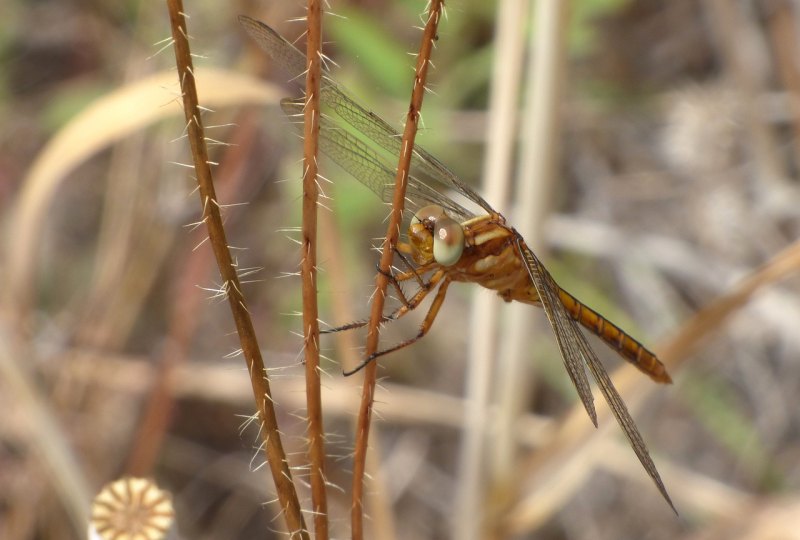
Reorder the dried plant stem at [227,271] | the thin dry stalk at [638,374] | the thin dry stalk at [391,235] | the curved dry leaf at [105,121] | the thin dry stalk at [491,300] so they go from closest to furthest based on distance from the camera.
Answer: the dried plant stem at [227,271] → the thin dry stalk at [391,235] → the thin dry stalk at [638,374] → the curved dry leaf at [105,121] → the thin dry stalk at [491,300]

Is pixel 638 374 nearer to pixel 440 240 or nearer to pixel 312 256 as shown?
pixel 440 240

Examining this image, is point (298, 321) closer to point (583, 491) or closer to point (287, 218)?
point (287, 218)

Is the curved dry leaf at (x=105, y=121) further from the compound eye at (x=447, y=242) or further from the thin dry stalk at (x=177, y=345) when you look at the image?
the thin dry stalk at (x=177, y=345)

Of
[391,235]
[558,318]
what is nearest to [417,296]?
[558,318]

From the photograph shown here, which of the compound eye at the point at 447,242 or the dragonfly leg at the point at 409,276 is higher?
the compound eye at the point at 447,242

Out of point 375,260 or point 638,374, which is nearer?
point 638,374

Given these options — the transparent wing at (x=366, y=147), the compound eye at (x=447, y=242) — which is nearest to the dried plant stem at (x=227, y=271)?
the transparent wing at (x=366, y=147)
